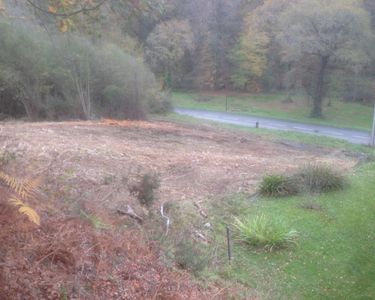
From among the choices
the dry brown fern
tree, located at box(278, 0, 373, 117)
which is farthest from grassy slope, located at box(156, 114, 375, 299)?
tree, located at box(278, 0, 373, 117)

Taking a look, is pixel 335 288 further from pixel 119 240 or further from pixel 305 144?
pixel 305 144

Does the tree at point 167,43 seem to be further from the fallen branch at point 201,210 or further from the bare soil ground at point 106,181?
the fallen branch at point 201,210

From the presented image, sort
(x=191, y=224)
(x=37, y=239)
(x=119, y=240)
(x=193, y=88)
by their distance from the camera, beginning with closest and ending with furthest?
1. (x=37, y=239)
2. (x=119, y=240)
3. (x=191, y=224)
4. (x=193, y=88)

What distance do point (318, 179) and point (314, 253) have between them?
4200 mm

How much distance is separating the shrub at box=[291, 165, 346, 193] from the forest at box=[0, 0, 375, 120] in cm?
551

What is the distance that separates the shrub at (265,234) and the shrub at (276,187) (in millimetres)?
2645

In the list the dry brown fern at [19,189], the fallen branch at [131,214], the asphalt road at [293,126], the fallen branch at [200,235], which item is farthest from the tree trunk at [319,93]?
the dry brown fern at [19,189]

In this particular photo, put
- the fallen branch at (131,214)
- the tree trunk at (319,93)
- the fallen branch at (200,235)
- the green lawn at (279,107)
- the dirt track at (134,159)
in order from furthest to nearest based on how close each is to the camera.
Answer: the tree trunk at (319,93) → the green lawn at (279,107) → the dirt track at (134,159) → the fallen branch at (200,235) → the fallen branch at (131,214)

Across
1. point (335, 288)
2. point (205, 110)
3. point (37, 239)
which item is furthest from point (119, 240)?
point (205, 110)

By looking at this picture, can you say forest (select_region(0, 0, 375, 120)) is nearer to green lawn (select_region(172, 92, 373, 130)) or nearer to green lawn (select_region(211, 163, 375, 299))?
green lawn (select_region(172, 92, 373, 130))

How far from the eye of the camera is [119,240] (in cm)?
578

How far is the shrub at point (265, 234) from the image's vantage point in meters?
8.95

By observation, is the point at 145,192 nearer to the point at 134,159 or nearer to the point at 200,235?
the point at 200,235

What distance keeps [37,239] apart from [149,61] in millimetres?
41157
